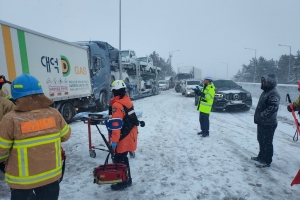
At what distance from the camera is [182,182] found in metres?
3.96

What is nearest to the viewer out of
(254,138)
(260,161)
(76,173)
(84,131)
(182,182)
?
(182,182)

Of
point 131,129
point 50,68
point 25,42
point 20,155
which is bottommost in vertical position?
point 131,129

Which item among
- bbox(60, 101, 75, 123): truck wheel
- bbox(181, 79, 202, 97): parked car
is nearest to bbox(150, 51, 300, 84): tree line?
bbox(181, 79, 202, 97): parked car

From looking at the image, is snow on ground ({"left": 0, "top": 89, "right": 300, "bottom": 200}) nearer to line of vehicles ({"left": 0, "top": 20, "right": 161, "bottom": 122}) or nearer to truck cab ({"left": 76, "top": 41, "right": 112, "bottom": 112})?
line of vehicles ({"left": 0, "top": 20, "right": 161, "bottom": 122})

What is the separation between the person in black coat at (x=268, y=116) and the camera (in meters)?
4.46

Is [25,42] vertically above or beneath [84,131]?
above

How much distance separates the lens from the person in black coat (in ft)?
14.6

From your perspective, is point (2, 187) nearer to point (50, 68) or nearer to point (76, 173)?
point (76, 173)

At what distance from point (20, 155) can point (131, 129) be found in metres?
1.95

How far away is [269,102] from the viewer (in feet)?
14.7

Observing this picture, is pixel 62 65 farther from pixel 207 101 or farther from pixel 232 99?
pixel 232 99

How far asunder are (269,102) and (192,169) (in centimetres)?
199

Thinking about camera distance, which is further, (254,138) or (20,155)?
(254,138)

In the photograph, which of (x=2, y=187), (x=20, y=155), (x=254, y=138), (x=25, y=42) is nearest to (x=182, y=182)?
(x=20, y=155)
